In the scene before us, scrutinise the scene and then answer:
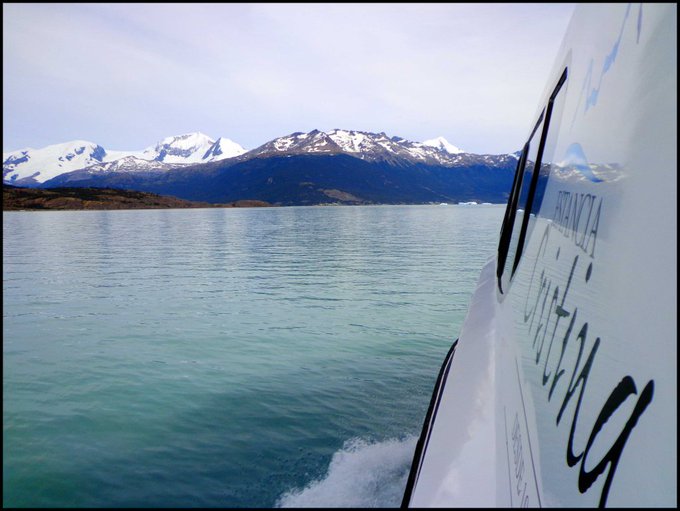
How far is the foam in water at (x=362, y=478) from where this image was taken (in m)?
5.18

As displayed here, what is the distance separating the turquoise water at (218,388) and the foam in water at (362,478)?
2 cm

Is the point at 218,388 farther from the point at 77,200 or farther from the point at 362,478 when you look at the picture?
the point at 77,200

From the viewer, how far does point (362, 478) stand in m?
5.70

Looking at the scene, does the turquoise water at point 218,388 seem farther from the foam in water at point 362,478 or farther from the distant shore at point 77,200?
the distant shore at point 77,200

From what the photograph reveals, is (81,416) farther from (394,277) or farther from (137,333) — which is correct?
(394,277)

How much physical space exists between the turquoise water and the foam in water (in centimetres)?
2

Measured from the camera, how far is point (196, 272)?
22359mm

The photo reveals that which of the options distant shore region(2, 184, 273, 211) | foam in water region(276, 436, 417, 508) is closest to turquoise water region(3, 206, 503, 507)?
foam in water region(276, 436, 417, 508)

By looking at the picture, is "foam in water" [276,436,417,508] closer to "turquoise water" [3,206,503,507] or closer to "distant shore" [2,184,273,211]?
"turquoise water" [3,206,503,507]

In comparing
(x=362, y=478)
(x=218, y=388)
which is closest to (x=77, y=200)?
(x=218, y=388)

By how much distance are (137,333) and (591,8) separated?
11.7 meters

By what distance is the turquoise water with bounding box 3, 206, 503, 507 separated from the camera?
5.55 metres

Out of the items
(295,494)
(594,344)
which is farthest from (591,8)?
(295,494)

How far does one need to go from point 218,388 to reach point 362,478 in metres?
3.58
